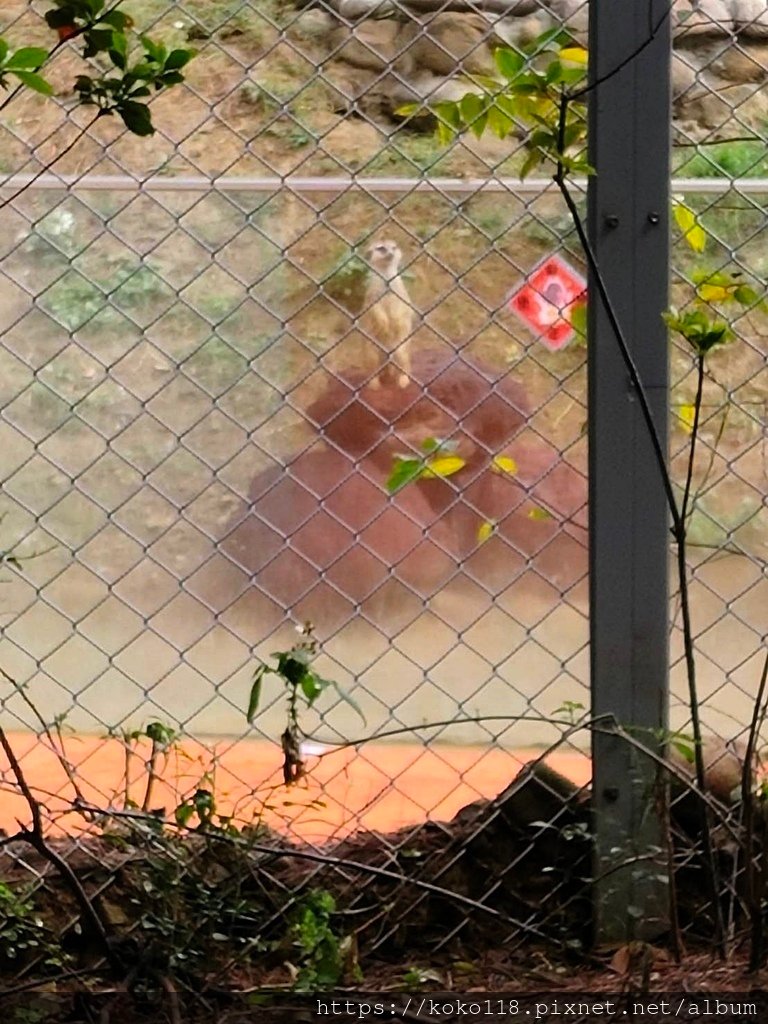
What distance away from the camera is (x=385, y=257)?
2.77 m

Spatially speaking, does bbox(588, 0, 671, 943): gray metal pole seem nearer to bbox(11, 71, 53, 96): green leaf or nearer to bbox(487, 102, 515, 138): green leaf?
bbox(487, 102, 515, 138): green leaf

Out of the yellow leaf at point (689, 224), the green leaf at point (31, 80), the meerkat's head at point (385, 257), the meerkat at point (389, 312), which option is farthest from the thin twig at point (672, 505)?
the meerkat's head at point (385, 257)

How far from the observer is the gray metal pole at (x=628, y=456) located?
1329 mm

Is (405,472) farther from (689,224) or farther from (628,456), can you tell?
(689,224)

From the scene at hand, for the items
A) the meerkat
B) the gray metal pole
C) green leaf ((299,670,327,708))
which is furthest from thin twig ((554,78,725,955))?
the meerkat

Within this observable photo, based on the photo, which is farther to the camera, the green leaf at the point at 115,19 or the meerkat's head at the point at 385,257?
the meerkat's head at the point at 385,257

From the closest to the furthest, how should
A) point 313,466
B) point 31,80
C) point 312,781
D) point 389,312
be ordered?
point 31,80 → point 312,781 → point 313,466 → point 389,312

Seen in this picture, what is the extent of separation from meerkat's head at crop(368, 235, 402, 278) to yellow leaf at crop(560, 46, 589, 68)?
1.33 m

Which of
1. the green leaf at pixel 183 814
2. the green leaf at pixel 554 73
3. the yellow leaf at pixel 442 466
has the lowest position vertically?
the green leaf at pixel 183 814

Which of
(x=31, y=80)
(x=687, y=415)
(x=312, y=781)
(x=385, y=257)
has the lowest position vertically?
(x=312, y=781)

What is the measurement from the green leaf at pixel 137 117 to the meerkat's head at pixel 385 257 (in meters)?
1.48

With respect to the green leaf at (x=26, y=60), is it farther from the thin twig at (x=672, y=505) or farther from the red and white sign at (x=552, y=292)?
the red and white sign at (x=552, y=292)

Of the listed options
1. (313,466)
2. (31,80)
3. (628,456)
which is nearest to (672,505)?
(628,456)

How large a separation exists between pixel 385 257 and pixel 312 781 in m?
1.25
